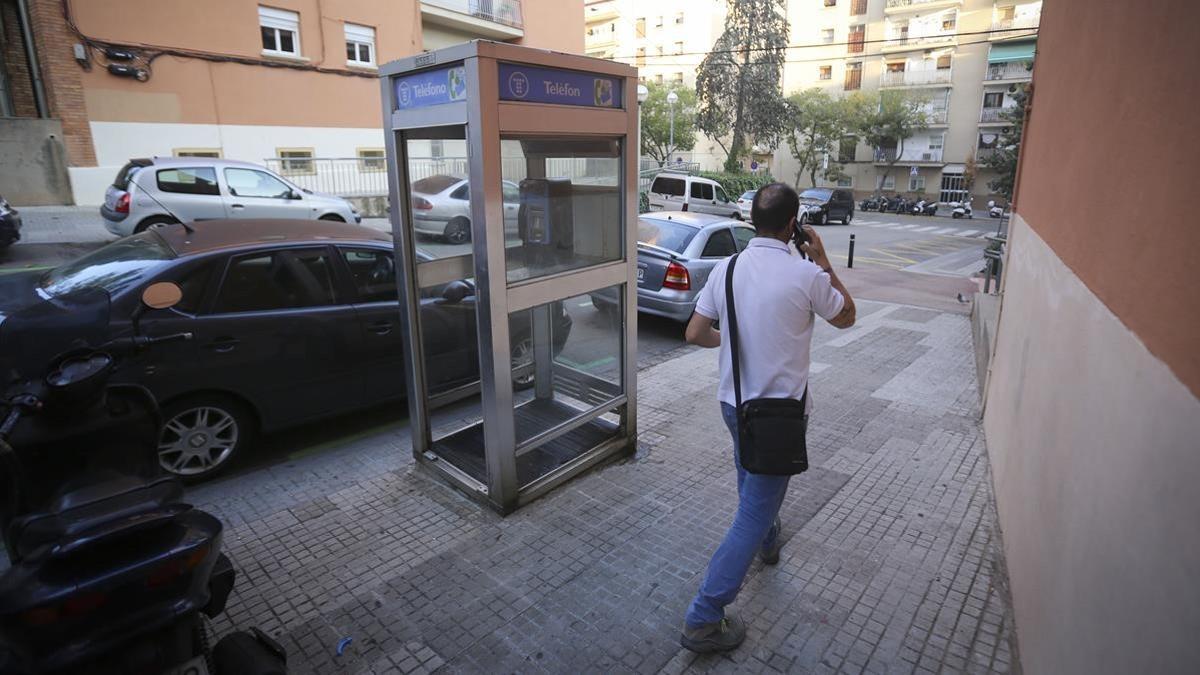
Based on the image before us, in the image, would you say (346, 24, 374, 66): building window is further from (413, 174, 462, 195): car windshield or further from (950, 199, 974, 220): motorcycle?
(950, 199, 974, 220): motorcycle

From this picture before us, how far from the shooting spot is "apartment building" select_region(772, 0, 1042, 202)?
124 feet

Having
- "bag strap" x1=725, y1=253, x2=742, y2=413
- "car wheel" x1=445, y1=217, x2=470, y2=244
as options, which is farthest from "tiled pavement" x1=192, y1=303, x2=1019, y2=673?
"car wheel" x1=445, y1=217, x2=470, y2=244

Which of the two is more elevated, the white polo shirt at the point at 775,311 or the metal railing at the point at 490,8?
the metal railing at the point at 490,8

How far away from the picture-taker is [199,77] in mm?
16781

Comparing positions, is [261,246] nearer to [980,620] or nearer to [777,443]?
[777,443]

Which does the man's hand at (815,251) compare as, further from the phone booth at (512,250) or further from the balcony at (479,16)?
the balcony at (479,16)

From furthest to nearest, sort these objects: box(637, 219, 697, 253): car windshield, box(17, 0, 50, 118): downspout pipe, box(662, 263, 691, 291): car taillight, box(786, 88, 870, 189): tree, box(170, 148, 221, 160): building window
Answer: box(786, 88, 870, 189): tree < box(170, 148, 221, 160): building window < box(17, 0, 50, 118): downspout pipe < box(637, 219, 697, 253): car windshield < box(662, 263, 691, 291): car taillight

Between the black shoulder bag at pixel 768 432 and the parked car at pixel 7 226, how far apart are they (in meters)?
12.3

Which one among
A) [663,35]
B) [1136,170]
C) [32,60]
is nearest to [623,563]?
[1136,170]

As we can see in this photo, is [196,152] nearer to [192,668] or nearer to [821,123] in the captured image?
[192,668]

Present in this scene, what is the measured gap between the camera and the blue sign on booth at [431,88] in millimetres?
3439

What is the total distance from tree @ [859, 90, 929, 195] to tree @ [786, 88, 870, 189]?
76 cm

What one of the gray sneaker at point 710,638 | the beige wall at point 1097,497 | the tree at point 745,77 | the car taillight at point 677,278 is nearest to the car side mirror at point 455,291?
the gray sneaker at point 710,638

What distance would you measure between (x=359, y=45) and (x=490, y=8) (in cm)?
543
